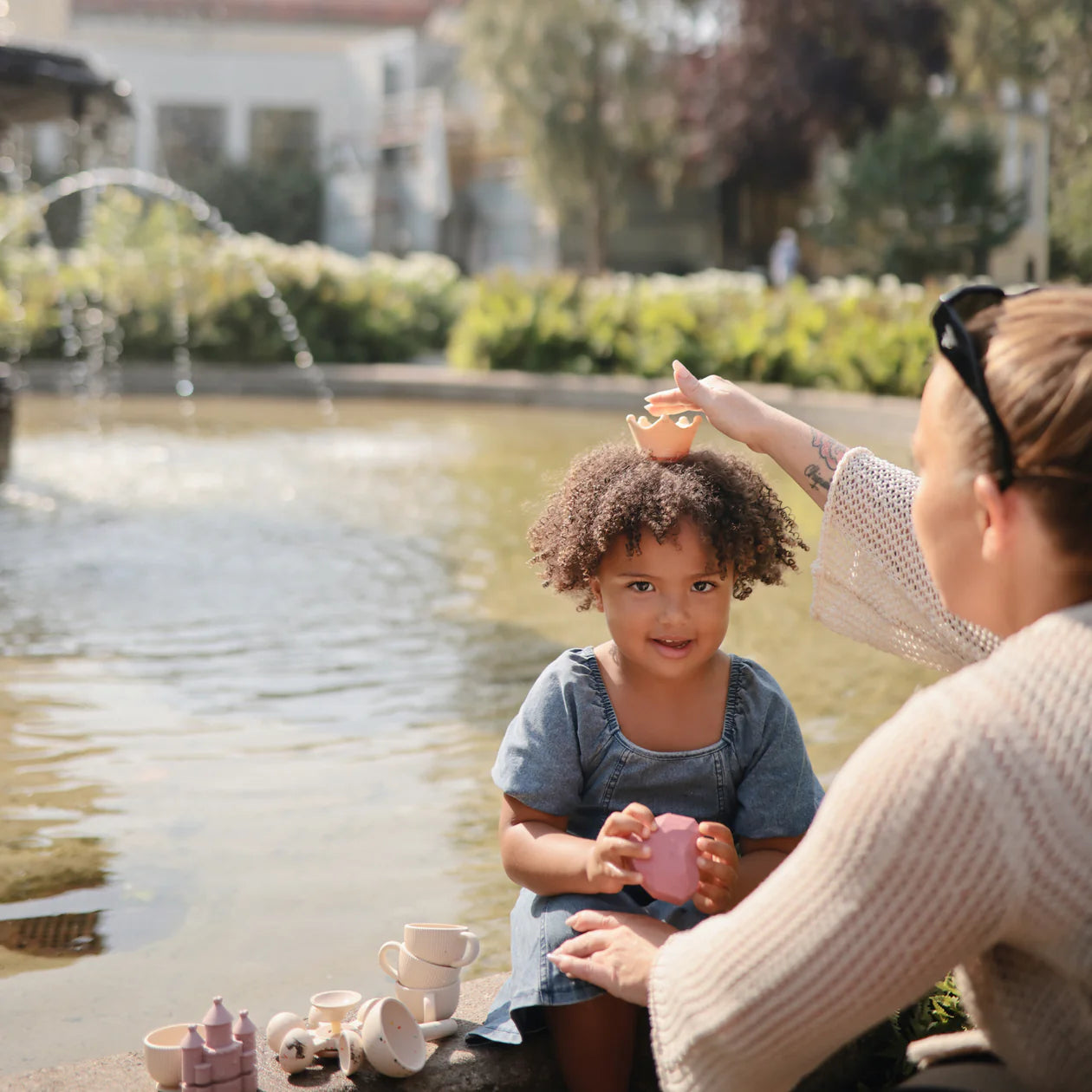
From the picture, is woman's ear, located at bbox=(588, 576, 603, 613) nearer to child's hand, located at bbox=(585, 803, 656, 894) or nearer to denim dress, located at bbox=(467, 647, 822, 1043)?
denim dress, located at bbox=(467, 647, 822, 1043)

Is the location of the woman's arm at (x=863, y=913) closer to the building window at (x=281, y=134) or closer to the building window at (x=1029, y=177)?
the building window at (x=1029, y=177)

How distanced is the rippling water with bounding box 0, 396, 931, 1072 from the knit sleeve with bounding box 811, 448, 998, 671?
0.59 metres

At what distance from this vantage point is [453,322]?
1995 cm

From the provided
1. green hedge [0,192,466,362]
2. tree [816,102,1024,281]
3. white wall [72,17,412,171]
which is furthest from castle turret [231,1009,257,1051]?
white wall [72,17,412,171]

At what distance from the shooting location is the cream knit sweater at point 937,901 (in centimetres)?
132

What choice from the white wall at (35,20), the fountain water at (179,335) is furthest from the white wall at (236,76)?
the fountain water at (179,335)

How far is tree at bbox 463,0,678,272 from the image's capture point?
32000 millimetres

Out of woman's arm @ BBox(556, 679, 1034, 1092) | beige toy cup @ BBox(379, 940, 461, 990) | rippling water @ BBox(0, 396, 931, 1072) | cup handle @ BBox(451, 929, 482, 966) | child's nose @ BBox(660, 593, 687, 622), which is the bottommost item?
rippling water @ BBox(0, 396, 931, 1072)

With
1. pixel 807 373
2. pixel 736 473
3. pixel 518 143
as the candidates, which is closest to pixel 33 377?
pixel 807 373

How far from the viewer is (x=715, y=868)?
6.41 feet

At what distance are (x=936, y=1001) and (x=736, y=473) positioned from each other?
801 mm

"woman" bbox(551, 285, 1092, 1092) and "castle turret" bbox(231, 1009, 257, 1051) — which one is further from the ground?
"woman" bbox(551, 285, 1092, 1092)

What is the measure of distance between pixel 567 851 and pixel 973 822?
2.71 feet

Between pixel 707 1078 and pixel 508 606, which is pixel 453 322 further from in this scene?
pixel 707 1078
